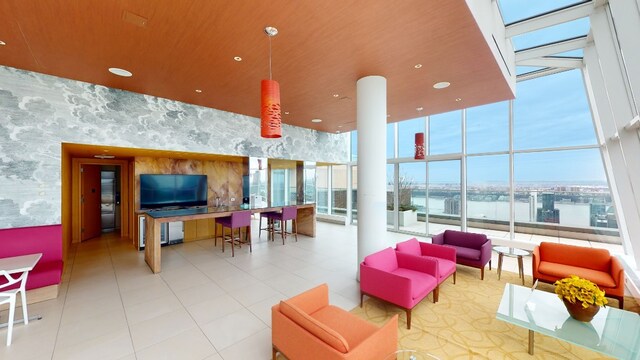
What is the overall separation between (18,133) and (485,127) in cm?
952

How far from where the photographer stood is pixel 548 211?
589 cm

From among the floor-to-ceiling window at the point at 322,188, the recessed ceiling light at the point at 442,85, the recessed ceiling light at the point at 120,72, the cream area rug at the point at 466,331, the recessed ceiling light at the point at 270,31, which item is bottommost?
Answer: the cream area rug at the point at 466,331

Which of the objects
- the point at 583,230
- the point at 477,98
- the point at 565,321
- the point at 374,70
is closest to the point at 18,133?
the point at 374,70

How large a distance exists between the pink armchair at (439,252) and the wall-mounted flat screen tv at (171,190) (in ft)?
18.9

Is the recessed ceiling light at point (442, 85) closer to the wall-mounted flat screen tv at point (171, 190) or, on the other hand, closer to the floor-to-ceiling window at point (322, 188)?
the wall-mounted flat screen tv at point (171, 190)

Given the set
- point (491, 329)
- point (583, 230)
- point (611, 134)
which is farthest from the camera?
A: point (583, 230)

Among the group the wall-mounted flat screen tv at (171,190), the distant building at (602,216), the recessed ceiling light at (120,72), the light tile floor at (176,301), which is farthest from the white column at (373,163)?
the wall-mounted flat screen tv at (171,190)

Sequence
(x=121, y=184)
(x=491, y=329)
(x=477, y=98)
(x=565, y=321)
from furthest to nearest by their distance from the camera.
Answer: (x=121, y=184) < (x=477, y=98) < (x=491, y=329) < (x=565, y=321)

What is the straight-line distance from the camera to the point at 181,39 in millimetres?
3006

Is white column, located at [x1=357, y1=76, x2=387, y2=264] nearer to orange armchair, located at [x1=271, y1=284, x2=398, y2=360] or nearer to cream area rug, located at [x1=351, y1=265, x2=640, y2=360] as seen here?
cream area rug, located at [x1=351, y1=265, x2=640, y2=360]

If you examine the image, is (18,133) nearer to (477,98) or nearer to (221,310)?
(221,310)

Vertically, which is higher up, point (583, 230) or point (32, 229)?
point (32, 229)

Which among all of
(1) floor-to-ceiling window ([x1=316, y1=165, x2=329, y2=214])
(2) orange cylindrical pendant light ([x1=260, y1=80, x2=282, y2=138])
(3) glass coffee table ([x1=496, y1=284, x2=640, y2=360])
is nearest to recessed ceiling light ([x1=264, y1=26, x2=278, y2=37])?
(2) orange cylindrical pendant light ([x1=260, y1=80, x2=282, y2=138])

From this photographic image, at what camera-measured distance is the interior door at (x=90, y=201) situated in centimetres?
682
